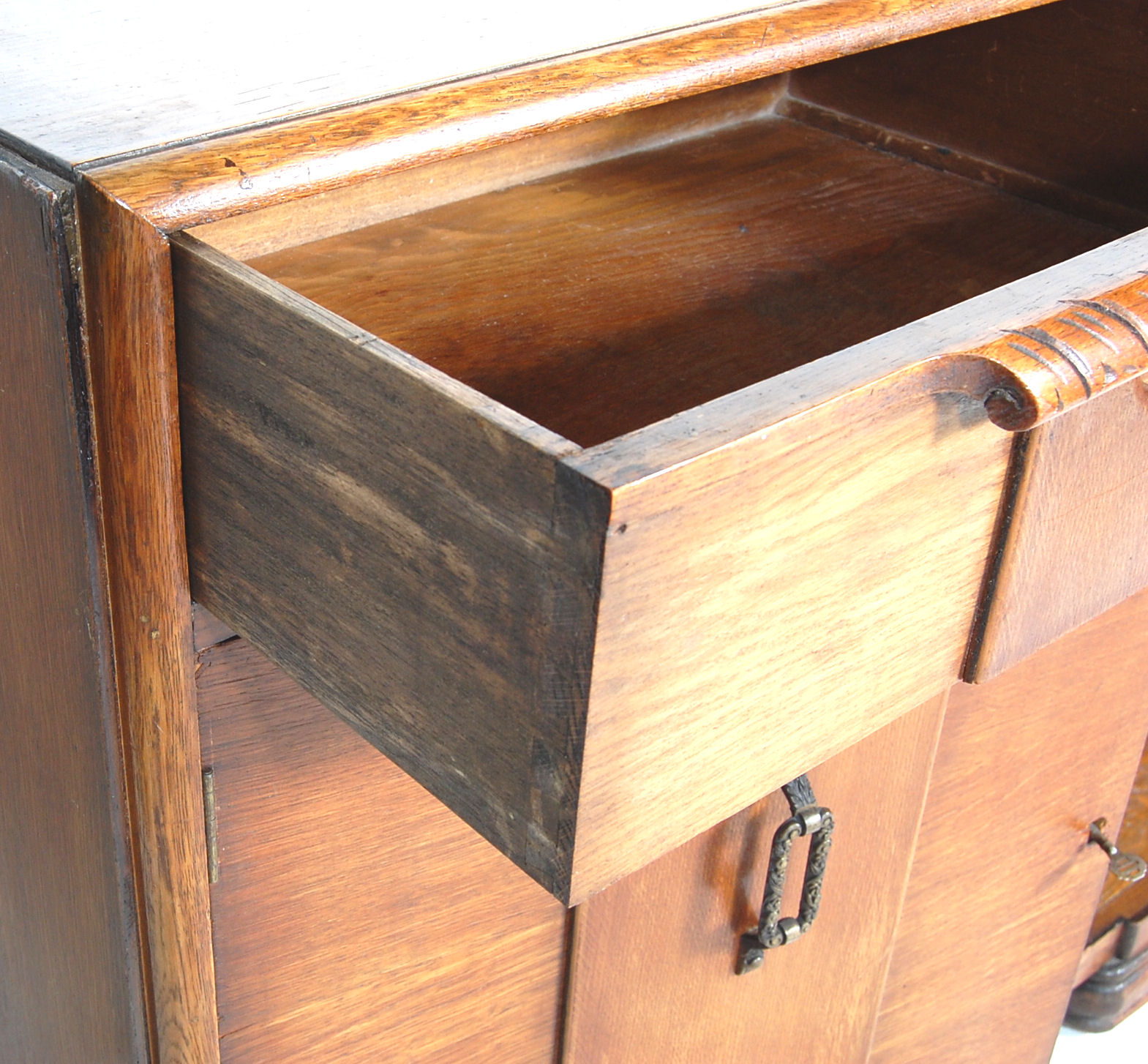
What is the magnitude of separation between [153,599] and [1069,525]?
41cm

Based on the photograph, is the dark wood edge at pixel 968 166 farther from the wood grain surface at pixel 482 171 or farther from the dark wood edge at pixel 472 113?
the dark wood edge at pixel 472 113

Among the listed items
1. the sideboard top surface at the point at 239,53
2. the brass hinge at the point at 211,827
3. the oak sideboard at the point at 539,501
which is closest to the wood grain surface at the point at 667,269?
the oak sideboard at the point at 539,501

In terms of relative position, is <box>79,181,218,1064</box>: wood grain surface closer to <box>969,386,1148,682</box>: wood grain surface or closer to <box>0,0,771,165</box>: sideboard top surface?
<box>0,0,771,165</box>: sideboard top surface

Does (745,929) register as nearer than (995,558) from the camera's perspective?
No

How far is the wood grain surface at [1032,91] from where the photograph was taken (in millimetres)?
1011

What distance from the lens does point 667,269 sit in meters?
0.83

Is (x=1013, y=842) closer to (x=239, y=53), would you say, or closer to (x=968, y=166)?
(x=968, y=166)

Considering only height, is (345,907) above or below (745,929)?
above

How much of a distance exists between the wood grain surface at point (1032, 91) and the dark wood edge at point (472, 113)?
30cm

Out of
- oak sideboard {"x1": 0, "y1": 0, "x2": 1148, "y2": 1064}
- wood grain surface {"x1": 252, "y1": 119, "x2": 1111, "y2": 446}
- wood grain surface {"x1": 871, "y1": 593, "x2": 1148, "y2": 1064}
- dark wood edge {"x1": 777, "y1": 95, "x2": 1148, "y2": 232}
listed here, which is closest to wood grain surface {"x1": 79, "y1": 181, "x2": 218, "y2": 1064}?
oak sideboard {"x1": 0, "y1": 0, "x2": 1148, "y2": 1064}

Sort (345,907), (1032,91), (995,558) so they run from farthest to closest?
(1032,91)
(345,907)
(995,558)

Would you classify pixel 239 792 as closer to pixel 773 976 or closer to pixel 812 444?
pixel 812 444

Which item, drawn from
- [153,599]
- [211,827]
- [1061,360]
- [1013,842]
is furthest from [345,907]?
[1013,842]

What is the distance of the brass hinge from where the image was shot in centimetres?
68
